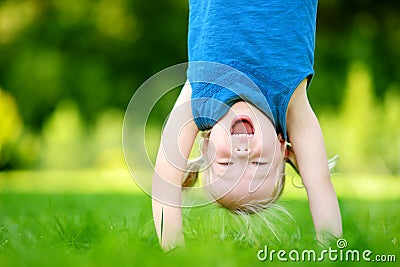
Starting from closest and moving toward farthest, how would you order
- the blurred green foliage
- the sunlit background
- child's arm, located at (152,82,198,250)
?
child's arm, located at (152,82,198,250)
the sunlit background
the blurred green foliage

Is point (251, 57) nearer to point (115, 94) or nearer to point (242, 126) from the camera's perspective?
point (242, 126)

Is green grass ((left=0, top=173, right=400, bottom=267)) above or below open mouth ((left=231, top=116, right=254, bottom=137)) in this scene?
below

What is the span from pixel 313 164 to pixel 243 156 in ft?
0.79

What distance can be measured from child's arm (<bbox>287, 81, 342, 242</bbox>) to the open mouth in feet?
0.55

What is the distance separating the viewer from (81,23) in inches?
416

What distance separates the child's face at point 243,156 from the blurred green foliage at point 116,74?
5.44m

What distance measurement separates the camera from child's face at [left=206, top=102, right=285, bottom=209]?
194 cm

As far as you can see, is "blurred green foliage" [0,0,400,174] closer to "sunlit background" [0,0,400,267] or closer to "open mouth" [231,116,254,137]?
"sunlit background" [0,0,400,267]

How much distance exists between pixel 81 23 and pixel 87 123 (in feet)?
6.31

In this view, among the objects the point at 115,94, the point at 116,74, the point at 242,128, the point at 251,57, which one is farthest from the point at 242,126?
the point at 116,74

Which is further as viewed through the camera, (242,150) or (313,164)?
(313,164)

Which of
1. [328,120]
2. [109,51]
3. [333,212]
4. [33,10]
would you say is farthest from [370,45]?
[333,212]

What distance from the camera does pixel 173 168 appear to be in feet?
6.75

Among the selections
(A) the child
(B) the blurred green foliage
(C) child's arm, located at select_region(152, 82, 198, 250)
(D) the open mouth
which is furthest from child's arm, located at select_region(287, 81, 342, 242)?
(B) the blurred green foliage
